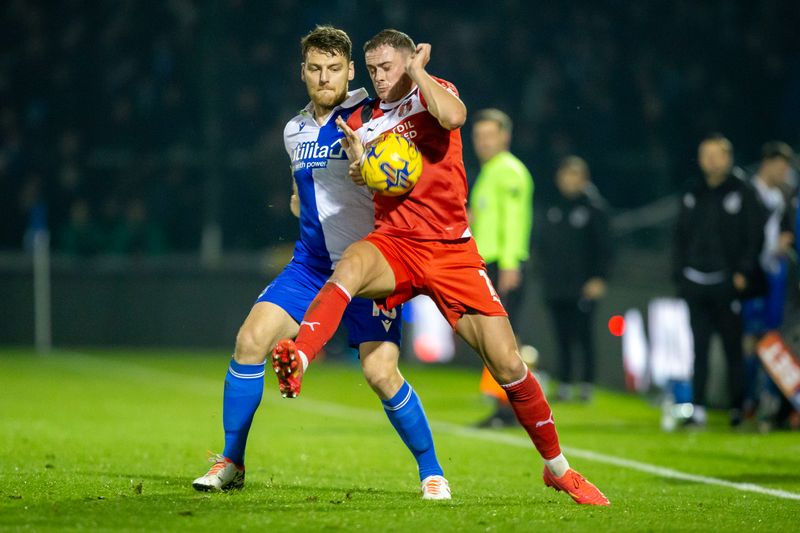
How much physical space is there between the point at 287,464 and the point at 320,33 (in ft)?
9.97

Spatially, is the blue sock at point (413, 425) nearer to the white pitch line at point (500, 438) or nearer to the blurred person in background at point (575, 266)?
the white pitch line at point (500, 438)

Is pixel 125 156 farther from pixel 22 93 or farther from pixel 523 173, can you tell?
pixel 523 173

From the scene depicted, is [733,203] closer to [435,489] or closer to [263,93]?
[435,489]

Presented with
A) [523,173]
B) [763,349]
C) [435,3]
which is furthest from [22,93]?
[763,349]

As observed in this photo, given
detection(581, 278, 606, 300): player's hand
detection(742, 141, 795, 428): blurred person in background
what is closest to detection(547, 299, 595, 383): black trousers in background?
detection(581, 278, 606, 300): player's hand

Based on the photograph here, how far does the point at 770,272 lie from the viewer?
38.1 ft

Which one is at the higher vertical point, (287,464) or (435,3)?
Answer: (435,3)

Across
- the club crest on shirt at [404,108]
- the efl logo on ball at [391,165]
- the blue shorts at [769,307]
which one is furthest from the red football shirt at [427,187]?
the blue shorts at [769,307]

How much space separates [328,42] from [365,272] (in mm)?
1255

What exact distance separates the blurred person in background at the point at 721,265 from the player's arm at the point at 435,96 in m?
5.59

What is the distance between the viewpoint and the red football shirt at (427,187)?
20.3 ft

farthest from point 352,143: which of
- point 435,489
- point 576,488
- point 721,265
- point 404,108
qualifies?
point 721,265

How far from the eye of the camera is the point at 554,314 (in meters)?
14.6

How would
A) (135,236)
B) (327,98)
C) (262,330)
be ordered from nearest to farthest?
(262,330)
(327,98)
(135,236)
